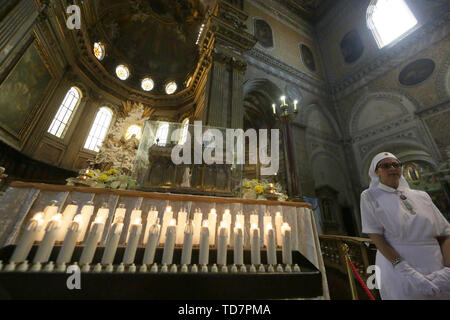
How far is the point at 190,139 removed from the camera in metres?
4.67

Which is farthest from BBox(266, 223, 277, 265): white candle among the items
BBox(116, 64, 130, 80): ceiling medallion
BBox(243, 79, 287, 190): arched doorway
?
BBox(116, 64, 130, 80): ceiling medallion

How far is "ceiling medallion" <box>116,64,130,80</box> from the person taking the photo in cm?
1319

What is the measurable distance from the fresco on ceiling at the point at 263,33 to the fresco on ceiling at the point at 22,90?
11.2 metres

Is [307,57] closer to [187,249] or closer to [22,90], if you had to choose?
[187,249]

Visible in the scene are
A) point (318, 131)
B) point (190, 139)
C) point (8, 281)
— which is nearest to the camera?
point (8, 281)

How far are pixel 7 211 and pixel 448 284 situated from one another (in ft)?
14.3

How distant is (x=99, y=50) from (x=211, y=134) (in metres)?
12.8

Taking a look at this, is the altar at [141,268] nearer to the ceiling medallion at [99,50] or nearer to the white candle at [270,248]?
the white candle at [270,248]

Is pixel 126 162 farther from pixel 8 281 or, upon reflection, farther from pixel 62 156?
pixel 8 281

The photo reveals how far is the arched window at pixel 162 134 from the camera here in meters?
4.47

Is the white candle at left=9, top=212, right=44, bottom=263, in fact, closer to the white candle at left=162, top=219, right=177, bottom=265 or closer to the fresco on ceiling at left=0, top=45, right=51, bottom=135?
the white candle at left=162, top=219, right=177, bottom=265

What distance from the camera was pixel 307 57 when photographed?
13211 millimetres
